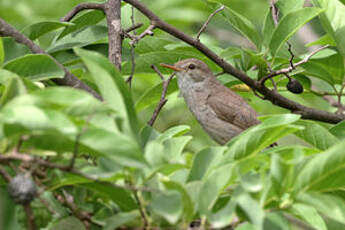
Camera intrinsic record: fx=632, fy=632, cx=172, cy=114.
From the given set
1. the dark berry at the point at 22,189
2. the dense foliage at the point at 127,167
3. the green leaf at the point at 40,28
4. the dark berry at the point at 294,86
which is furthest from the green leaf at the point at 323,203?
the dark berry at the point at 294,86

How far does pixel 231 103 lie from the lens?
5.07m

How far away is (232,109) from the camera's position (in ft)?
16.6

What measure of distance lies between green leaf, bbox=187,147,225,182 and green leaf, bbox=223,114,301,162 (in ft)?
0.19

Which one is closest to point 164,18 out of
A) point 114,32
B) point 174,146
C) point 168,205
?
point 114,32

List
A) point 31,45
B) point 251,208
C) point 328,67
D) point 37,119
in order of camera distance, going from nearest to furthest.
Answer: point 37,119
point 251,208
point 31,45
point 328,67

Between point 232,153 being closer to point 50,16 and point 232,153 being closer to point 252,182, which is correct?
point 252,182

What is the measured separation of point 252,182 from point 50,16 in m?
4.34

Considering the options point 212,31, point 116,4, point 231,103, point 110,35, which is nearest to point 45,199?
point 110,35

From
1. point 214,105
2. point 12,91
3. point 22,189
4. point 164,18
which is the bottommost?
point 214,105

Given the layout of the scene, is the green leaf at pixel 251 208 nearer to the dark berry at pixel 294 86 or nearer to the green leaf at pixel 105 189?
the green leaf at pixel 105 189

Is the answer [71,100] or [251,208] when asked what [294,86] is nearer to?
[251,208]

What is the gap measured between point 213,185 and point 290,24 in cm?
160

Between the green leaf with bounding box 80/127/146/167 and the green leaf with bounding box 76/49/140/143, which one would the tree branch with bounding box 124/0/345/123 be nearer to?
the green leaf with bounding box 76/49/140/143

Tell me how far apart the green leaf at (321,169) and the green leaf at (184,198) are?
0.33m
